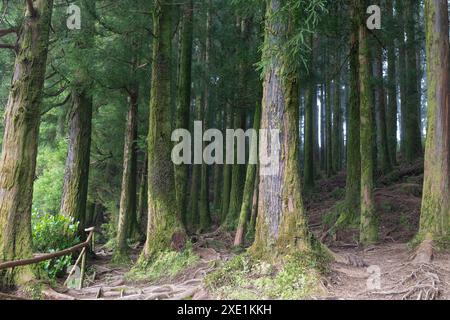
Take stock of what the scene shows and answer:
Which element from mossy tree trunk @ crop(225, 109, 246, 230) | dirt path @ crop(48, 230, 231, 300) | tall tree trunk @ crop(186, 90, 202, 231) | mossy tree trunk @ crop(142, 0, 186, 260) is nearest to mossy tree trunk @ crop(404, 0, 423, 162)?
mossy tree trunk @ crop(225, 109, 246, 230)

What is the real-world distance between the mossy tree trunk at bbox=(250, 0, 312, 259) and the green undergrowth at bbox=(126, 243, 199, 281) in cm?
202

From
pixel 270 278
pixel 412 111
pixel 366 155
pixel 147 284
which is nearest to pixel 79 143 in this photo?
pixel 147 284

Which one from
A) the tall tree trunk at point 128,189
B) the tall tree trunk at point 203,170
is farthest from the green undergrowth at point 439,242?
the tall tree trunk at point 203,170

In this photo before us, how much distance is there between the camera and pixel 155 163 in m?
8.20

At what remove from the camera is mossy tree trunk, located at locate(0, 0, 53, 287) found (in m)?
5.51

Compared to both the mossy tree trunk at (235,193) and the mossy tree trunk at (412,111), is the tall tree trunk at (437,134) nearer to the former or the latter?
the mossy tree trunk at (235,193)

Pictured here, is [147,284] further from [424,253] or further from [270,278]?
[424,253]

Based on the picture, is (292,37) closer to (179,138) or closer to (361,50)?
(361,50)

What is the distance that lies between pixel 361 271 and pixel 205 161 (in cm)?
1101

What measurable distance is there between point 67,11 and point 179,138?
394 centimetres

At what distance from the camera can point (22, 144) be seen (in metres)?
5.71

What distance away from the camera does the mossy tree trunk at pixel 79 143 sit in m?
9.31

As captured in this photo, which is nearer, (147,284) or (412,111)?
(147,284)

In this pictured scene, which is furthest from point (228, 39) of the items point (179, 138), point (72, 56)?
point (72, 56)
